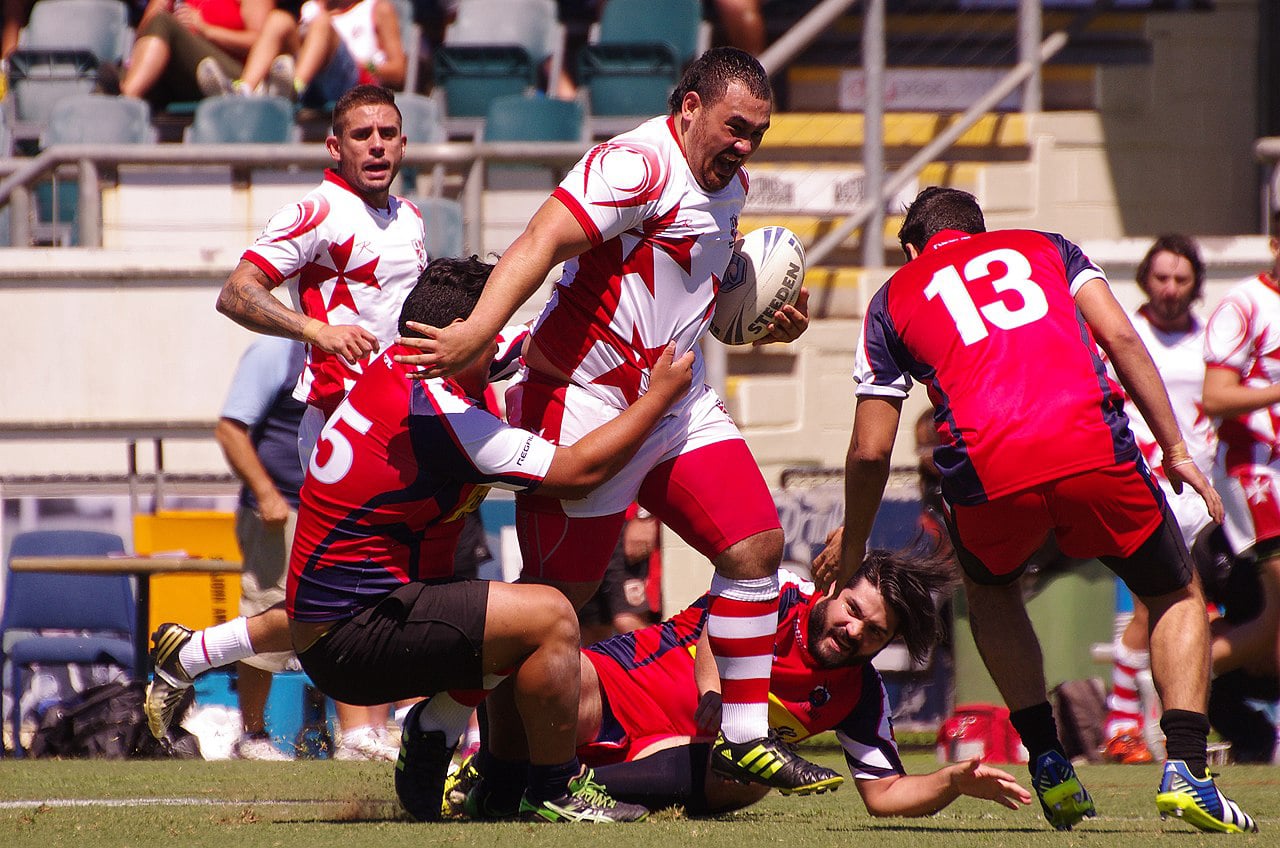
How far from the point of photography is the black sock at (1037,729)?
440 centimetres

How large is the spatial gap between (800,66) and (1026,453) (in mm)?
7787

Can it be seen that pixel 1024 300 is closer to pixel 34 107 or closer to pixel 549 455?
pixel 549 455

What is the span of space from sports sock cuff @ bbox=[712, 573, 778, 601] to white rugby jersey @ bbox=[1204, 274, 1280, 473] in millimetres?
3054

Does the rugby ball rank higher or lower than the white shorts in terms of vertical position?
higher

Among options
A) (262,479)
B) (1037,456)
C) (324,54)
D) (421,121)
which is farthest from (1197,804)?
(324,54)

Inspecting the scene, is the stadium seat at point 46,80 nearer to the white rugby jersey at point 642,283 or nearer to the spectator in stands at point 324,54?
the spectator in stands at point 324,54

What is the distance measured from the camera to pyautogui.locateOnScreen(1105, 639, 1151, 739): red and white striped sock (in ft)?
22.6

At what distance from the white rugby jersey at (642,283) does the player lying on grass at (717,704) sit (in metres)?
0.83

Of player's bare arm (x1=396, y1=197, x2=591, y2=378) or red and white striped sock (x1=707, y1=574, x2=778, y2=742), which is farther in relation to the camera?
red and white striped sock (x1=707, y1=574, x2=778, y2=742)

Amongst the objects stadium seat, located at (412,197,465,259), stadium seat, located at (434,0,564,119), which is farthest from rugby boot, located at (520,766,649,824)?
stadium seat, located at (434,0,564,119)

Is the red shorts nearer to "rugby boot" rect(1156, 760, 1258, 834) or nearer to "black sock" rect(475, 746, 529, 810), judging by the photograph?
"rugby boot" rect(1156, 760, 1258, 834)

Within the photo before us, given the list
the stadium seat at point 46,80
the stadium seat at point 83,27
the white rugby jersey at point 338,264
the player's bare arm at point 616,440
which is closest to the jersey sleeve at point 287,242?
the white rugby jersey at point 338,264

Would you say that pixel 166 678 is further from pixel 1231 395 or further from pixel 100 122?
pixel 100 122

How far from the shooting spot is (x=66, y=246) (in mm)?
9484
